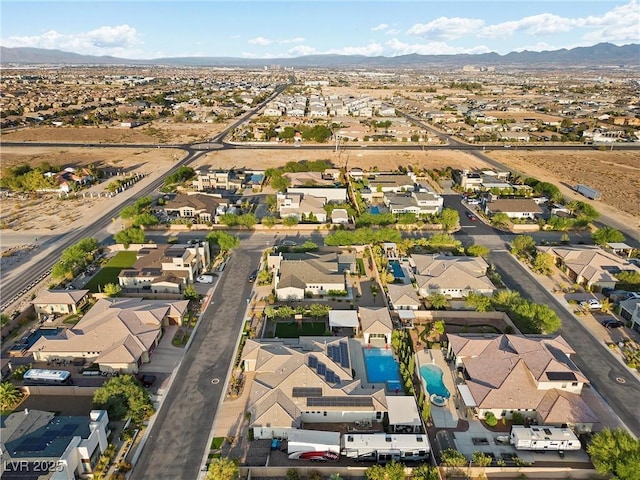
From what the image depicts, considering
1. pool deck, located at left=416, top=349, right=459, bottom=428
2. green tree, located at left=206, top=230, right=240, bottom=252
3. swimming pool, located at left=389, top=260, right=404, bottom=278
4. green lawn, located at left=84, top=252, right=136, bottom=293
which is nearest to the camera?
pool deck, located at left=416, top=349, right=459, bottom=428

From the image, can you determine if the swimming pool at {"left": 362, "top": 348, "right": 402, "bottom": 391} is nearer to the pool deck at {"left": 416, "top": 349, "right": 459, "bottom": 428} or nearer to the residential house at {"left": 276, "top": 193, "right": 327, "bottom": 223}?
the pool deck at {"left": 416, "top": 349, "right": 459, "bottom": 428}

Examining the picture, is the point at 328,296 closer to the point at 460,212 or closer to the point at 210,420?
the point at 210,420

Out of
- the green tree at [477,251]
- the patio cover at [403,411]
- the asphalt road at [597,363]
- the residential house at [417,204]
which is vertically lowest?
the asphalt road at [597,363]

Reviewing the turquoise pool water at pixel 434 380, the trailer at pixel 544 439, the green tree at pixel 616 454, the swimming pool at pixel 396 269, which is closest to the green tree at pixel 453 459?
the trailer at pixel 544 439

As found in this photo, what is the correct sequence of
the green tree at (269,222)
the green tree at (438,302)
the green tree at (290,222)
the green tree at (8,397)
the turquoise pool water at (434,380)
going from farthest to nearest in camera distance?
1. the green tree at (269,222)
2. the green tree at (290,222)
3. the green tree at (438,302)
4. the turquoise pool water at (434,380)
5. the green tree at (8,397)

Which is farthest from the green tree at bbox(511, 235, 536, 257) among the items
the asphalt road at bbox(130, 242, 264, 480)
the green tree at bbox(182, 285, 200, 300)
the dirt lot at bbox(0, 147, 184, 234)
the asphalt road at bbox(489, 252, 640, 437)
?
the dirt lot at bbox(0, 147, 184, 234)

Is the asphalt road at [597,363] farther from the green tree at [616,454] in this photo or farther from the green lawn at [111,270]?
the green lawn at [111,270]
